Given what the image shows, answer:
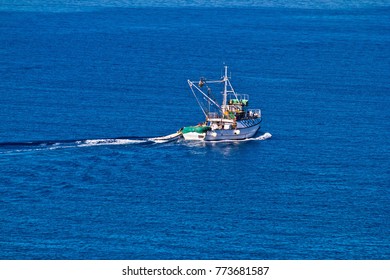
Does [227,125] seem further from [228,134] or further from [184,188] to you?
[184,188]

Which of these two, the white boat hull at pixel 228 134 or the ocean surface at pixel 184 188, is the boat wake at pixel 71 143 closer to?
the ocean surface at pixel 184 188

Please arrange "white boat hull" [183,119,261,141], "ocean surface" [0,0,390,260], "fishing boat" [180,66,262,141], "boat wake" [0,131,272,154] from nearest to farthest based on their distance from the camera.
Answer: "ocean surface" [0,0,390,260] → "boat wake" [0,131,272,154] → "white boat hull" [183,119,261,141] → "fishing boat" [180,66,262,141]

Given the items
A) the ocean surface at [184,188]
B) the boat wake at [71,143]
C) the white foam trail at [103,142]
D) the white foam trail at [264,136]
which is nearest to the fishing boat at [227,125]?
the white foam trail at [264,136]

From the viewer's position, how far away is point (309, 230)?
14200 centimetres

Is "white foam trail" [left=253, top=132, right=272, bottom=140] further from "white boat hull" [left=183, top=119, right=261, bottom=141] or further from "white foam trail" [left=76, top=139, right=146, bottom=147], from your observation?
"white foam trail" [left=76, top=139, right=146, bottom=147]

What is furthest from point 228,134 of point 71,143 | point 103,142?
point 71,143

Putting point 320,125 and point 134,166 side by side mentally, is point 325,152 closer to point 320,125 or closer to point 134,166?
point 320,125

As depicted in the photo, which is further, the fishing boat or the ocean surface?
the fishing boat

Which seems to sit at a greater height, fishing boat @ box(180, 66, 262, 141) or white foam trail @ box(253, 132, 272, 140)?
fishing boat @ box(180, 66, 262, 141)

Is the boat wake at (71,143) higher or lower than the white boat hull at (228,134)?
lower

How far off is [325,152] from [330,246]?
4184 centimetres

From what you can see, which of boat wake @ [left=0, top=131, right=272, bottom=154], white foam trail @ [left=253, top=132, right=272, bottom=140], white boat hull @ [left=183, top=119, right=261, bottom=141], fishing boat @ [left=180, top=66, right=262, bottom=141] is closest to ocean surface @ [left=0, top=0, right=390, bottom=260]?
boat wake @ [left=0, top=131, right=272, bottom=154]

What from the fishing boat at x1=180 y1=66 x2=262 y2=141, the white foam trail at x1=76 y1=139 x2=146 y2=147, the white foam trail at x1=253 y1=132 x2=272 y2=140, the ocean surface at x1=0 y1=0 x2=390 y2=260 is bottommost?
the ocean surface at x1=0 y1=0 x2=390 y2=260

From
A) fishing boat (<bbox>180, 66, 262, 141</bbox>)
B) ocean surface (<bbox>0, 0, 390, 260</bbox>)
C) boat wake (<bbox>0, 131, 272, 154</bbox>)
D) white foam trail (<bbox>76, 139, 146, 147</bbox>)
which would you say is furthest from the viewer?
fishing boat (<bbox>180, 66, 262, 141</bbox>)
